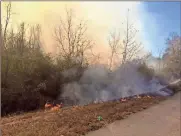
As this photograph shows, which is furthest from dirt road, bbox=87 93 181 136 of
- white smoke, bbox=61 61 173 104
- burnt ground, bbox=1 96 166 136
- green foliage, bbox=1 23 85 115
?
green foliage, bbox=1 23 85 115

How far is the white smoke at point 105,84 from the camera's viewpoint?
1593cm

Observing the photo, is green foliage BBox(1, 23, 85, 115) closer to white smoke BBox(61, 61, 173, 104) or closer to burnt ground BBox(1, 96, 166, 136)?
white smoke BBox(61, 61, 173, 104)

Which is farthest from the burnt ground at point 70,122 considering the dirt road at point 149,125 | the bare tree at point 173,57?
the bare tree at point 173,57

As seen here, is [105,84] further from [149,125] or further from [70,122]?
[70,122]

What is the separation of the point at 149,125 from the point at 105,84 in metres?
6.32

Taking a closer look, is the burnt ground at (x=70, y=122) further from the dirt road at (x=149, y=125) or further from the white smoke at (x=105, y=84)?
the white smoke at (x=105, y=84)

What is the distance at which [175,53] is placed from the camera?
776 inches

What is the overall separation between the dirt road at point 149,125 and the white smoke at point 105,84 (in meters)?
3.28

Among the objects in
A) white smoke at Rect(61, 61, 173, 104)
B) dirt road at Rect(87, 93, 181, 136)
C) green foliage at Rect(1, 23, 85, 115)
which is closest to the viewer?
dirt road at Rect(87, 93, 181, 136)

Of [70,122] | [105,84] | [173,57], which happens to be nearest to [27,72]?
[105,84]

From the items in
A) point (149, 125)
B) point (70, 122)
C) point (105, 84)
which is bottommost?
point (149, 125)

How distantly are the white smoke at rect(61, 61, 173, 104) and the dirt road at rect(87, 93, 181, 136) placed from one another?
129 inches

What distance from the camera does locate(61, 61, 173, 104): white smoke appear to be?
627 inches

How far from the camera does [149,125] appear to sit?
402 inches
